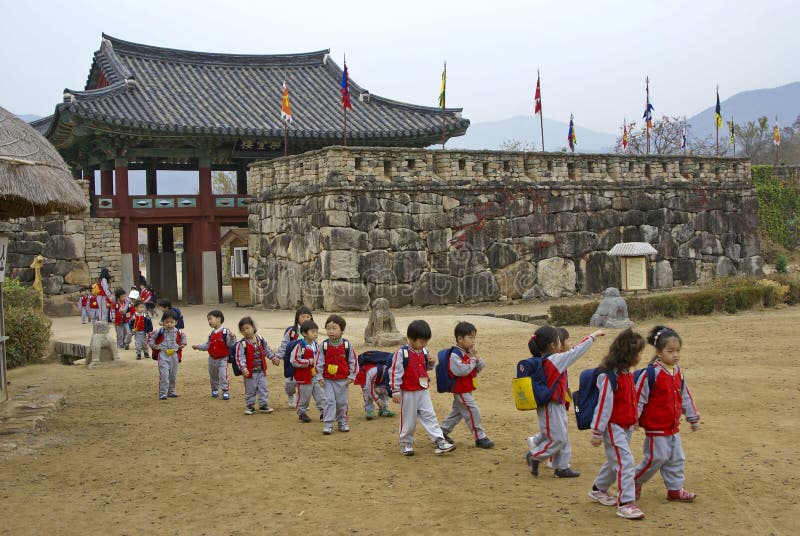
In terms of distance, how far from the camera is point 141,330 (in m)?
14.2

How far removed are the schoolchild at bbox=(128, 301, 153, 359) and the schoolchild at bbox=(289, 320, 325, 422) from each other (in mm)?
5842

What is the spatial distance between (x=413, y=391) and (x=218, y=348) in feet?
11.7

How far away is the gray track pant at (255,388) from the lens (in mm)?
9570

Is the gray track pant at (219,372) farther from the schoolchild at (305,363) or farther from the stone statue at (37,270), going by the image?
the stone statue at (37,270)

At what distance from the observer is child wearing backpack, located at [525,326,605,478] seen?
6438 mm

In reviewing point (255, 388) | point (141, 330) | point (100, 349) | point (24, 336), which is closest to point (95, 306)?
point (24, 336)

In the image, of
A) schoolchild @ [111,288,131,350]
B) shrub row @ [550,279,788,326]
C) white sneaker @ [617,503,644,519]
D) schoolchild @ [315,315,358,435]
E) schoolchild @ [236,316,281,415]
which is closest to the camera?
white sneaker @ [617,503,644,519]

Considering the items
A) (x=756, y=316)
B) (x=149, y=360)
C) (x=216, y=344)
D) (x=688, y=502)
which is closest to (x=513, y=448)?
(x=688, y=502)

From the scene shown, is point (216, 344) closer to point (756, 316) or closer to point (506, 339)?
point (506, 339)

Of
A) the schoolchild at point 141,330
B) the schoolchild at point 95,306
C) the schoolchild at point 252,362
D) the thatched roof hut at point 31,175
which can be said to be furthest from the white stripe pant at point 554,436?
the schoolchild at point 95,306

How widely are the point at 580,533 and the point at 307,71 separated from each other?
25.0 metres

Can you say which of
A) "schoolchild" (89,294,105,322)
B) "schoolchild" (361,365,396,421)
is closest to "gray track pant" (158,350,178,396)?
"schoolchild" (361,365,396,421)

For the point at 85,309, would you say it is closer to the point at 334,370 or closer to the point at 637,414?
the point at 334,370

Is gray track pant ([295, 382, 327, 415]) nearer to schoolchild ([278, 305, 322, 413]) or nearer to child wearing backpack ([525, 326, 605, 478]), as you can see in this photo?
schoolchild ([278, 305, 322, 413])
